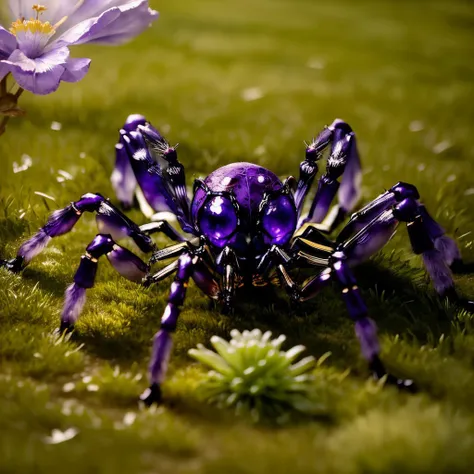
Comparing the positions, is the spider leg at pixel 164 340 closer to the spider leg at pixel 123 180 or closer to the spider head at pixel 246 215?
the spider head at pixel 246 215

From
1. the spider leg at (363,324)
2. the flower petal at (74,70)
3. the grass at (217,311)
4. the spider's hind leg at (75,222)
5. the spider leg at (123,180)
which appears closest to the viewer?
the grass at (217,311)

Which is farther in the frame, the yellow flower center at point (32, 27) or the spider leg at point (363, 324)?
the yellow flower center at point (32, 27)

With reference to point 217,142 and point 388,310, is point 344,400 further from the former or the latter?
point 217,142

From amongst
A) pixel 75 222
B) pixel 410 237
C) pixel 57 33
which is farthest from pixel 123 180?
pixel 410 237

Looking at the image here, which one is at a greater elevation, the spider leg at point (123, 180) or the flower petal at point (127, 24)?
the flower petal at point (127, 24)

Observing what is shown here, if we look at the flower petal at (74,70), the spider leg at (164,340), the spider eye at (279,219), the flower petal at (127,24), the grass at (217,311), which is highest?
the flower petal at (127,24)

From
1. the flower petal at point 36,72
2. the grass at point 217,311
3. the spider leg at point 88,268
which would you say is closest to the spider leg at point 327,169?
the grass at point 217,311

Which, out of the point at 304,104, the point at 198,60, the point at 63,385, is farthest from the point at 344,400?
the point at 198,60
